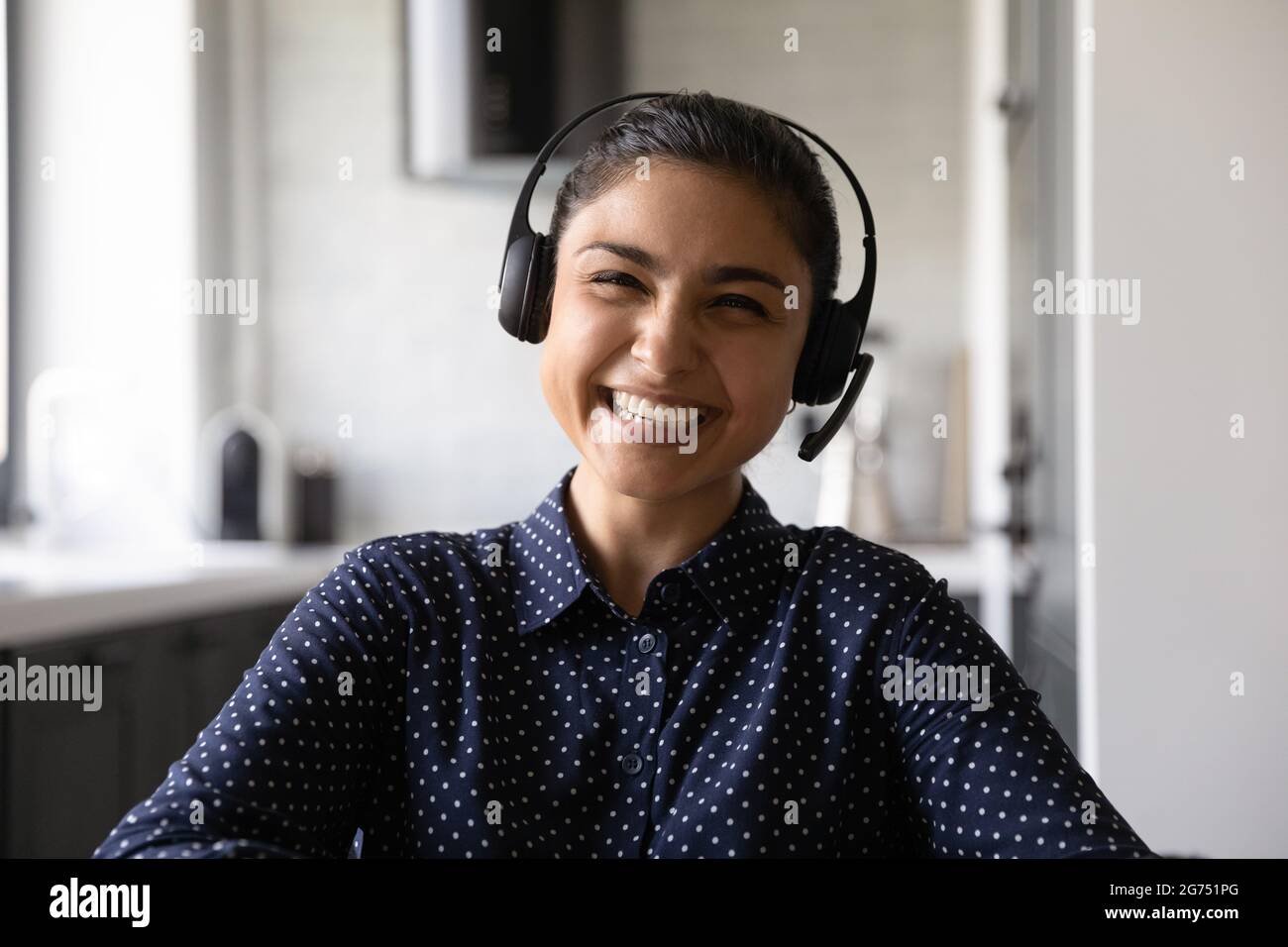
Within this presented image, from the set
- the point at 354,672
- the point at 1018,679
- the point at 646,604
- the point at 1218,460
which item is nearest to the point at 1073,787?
the point at 1018,679

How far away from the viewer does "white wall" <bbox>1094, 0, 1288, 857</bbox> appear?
1.48 metres

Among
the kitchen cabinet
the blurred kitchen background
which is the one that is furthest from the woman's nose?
the kitchen cabinet

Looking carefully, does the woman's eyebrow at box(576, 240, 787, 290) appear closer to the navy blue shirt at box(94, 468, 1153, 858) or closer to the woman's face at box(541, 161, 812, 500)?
the woman's face at box(541, 161, 812, 500)

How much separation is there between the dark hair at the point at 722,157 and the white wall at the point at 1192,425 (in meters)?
0.67

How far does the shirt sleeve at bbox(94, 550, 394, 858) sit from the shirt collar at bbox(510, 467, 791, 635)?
0.11m

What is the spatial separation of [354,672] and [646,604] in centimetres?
21

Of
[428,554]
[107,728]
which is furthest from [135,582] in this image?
[428,554]

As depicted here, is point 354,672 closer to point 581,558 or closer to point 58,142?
point 581,558

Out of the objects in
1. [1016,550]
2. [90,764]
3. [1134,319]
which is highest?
[1134,319]

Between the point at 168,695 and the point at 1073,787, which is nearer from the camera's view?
the point at 1073,787

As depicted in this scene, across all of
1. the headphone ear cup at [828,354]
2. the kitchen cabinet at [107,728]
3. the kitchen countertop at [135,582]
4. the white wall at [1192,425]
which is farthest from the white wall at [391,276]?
the headphone ear cup at [828,354]

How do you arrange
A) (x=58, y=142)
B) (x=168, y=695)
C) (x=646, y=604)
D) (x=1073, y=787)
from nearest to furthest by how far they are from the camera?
(x=1073, y=787) < (x=646, y=604) < (x=168, y=695) < (x=58, y=142)

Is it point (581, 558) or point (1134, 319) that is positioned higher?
point (1134, 319)

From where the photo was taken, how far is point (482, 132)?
3023 millimetres
